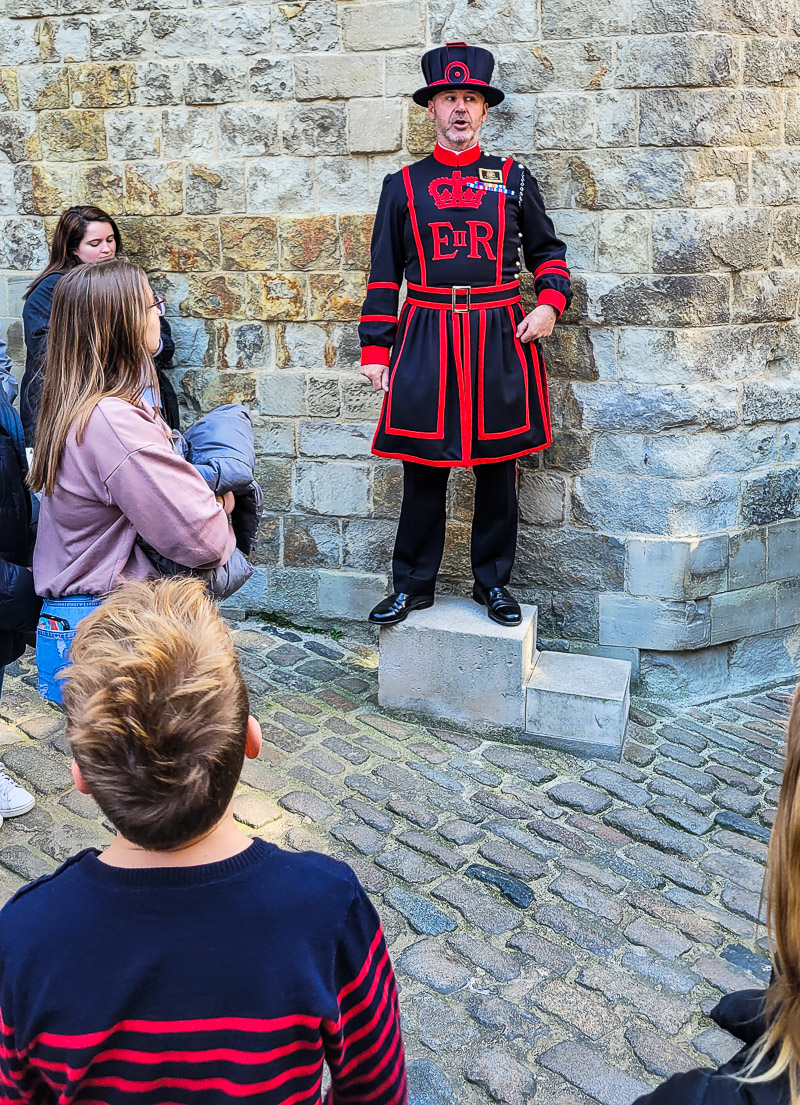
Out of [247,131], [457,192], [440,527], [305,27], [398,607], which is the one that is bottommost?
[398,607]

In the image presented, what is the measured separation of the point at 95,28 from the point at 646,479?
293 centimetres

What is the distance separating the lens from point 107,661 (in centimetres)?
125

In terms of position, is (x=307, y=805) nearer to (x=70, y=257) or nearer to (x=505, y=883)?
(x=505, y=883)

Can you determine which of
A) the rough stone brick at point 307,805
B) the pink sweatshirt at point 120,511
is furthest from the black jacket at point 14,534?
the rough stone brick at point 307,805

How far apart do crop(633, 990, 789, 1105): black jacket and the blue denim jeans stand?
6.16 ft

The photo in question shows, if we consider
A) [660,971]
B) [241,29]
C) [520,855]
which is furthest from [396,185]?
[660,971]

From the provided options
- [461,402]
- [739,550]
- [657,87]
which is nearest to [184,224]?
[461,402]

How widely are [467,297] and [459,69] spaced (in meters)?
0.74

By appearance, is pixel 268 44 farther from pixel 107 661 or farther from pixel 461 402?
pixel 107 661

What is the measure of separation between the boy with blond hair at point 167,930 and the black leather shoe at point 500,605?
2.74 m

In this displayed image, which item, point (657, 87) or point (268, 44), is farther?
point (268, 44)

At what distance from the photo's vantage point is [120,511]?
2.69 m

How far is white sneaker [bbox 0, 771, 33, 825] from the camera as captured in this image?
3.27 metres

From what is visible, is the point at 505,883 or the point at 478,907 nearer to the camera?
the point at 478,907
